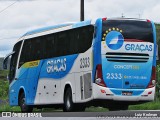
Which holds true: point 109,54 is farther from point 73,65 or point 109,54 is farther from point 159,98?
point 159,98

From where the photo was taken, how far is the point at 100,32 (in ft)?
65.4

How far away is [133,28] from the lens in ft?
67.3

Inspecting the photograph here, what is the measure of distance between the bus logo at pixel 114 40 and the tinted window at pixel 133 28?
0.19 metres

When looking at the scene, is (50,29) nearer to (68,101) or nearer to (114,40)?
(68,101)

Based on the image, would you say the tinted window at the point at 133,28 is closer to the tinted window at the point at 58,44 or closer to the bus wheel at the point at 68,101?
the tinted window at the point at 58,44

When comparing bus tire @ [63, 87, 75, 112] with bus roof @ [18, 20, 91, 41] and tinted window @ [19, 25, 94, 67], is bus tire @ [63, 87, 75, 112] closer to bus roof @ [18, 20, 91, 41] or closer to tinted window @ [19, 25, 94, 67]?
tinted window @ [19, 25, 94, 67]

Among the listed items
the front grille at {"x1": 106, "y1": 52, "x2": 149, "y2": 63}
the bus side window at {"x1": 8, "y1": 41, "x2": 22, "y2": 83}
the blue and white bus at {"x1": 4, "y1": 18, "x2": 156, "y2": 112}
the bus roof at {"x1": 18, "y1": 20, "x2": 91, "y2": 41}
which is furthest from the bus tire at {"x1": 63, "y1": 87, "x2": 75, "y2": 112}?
the bus side window at {"x1": 8, "y1": 41, "x2": 22, "y2": 83}

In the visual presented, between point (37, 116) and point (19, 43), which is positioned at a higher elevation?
point (19, 43)

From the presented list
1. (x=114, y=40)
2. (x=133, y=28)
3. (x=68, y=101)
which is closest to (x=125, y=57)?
(x=114, y=40)

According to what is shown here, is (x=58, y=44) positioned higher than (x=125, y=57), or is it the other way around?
(x=58, y=44)

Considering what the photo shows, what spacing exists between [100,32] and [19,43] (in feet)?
25.1

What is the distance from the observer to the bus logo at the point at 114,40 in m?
20.1

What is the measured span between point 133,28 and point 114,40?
917mm

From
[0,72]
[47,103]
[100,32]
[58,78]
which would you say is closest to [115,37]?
[100,32]
